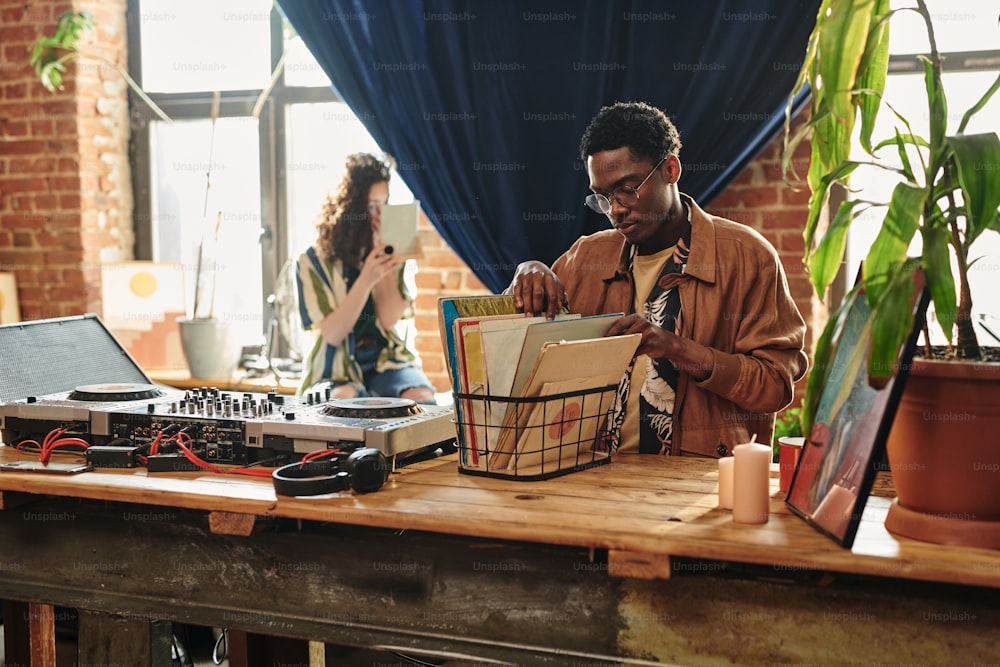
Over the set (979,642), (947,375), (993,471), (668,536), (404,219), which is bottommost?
(979,642)

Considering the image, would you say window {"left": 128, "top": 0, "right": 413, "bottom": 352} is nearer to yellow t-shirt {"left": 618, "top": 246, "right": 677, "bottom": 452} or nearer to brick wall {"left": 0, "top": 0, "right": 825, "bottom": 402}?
brick wall {"left": 0, "top": 0, "right": 825, "bottom": 402}

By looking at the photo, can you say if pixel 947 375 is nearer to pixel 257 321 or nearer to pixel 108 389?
pixel 108 389

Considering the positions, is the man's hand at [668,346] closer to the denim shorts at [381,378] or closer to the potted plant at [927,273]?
the potted plant at [927,273]

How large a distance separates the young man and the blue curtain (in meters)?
0.94

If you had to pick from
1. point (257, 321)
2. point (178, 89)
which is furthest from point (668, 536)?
point (178, 89)

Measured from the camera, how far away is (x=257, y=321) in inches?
168

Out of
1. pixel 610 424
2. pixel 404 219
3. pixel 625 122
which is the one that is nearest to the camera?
pixel 610 424

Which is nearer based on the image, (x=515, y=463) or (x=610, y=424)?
(x=515, y=463)

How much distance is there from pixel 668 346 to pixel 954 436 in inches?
26.2

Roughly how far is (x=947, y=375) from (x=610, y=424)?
0.71 metres

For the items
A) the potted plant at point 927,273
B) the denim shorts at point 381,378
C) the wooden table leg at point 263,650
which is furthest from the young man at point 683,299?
the denim shorts at point 381,378

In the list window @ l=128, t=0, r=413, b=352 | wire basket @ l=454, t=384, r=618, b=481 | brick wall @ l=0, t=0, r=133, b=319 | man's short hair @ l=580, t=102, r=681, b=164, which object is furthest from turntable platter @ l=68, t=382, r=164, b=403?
brick wall @ l=0, t=0, r=133, b=319

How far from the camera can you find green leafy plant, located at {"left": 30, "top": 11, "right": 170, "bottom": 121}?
154 inches

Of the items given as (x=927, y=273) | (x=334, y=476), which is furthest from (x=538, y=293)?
(x=927, y=273)
